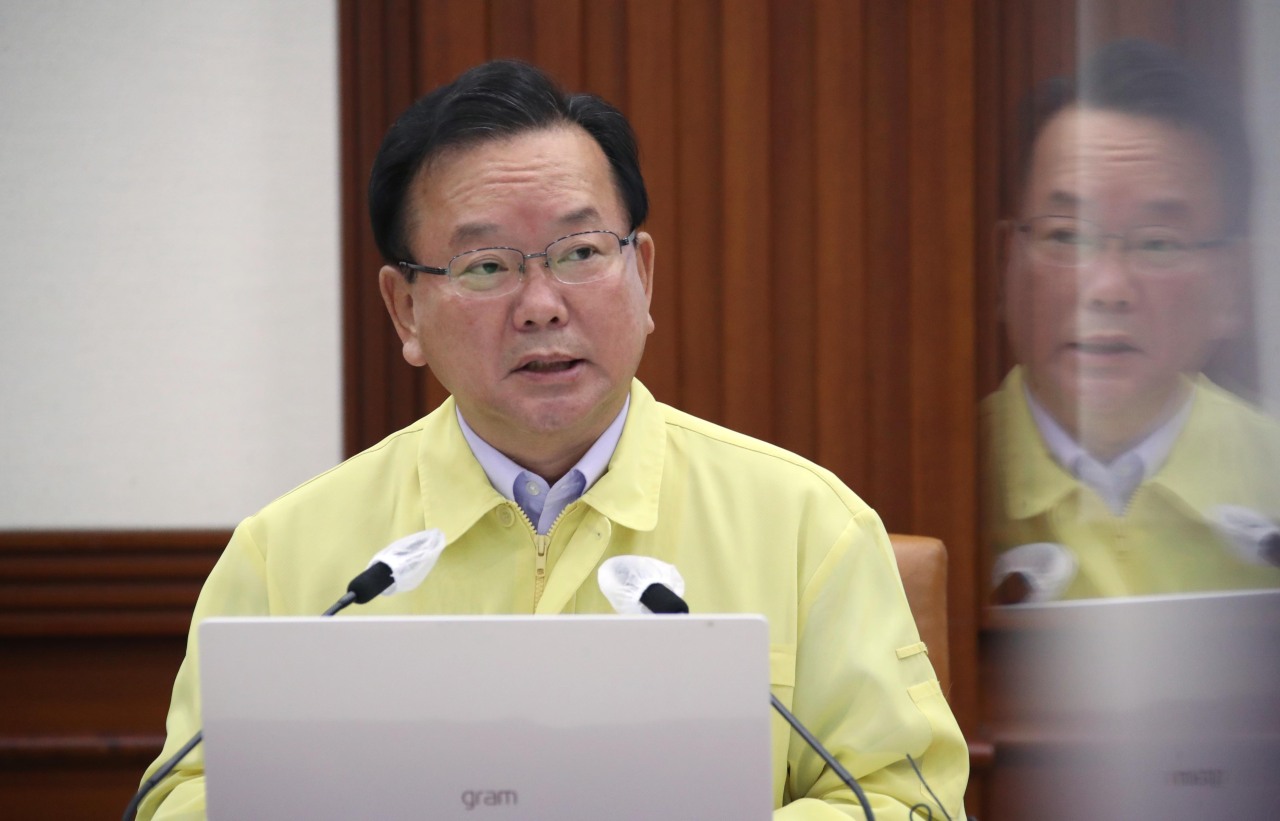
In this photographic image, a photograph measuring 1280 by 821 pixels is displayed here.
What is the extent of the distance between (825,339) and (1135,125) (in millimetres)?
1565

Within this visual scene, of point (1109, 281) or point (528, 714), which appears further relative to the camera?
point (528, 714)

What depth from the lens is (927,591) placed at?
4.78ft

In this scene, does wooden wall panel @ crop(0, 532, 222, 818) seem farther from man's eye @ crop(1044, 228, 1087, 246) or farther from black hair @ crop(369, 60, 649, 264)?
man's eye @ crop(1044, 228, 1087, 246)

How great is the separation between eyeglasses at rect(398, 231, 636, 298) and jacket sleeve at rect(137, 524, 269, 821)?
39 centimetres

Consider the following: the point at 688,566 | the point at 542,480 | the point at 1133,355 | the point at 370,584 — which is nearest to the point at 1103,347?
the point at 1133,355

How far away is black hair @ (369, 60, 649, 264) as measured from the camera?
1266 mm

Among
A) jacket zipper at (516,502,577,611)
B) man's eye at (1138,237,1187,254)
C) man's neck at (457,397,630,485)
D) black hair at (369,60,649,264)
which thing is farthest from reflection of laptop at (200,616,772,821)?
black hair at (369,60,649,264)

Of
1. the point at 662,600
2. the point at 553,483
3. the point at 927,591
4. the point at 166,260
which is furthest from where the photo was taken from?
the point at 166,260

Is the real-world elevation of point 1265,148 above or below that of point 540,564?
above

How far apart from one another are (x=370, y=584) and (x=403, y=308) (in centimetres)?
57

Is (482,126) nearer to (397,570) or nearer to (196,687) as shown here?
(397,570)

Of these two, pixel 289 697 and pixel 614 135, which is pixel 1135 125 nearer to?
pixel 289 697

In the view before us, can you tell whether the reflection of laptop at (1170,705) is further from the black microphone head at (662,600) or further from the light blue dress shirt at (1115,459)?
the black microphone head at (662,600)

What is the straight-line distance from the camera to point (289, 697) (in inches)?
29.5
